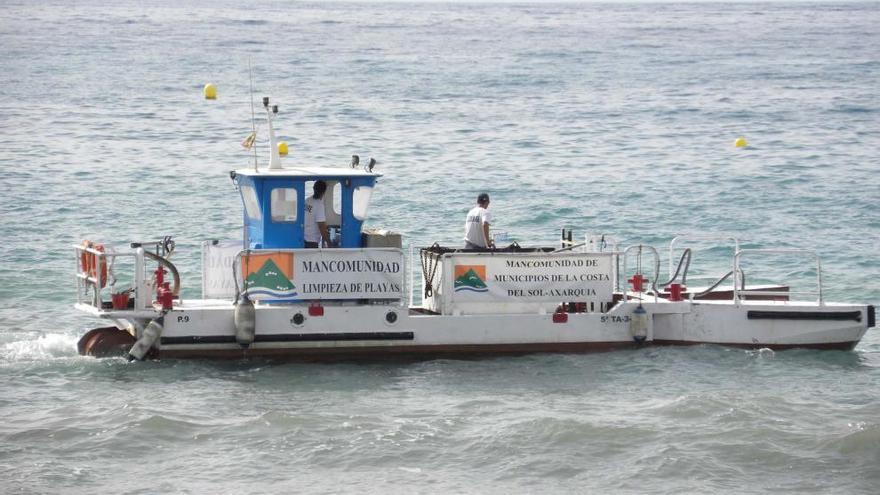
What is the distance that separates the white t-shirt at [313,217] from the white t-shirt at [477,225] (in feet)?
6.05

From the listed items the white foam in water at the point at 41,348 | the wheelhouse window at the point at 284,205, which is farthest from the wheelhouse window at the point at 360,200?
the white foam in water at the point at 41,348

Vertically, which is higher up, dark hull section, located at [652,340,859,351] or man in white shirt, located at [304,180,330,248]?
man in white shirt, located at [304,180,330,248]

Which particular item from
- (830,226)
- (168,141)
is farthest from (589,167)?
(168,141)

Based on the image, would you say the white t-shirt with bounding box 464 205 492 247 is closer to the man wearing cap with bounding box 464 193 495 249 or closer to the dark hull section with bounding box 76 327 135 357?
the man wearing cap with bounding box 464 193 495 249

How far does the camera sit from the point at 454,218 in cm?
2995

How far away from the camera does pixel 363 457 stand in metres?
14.5

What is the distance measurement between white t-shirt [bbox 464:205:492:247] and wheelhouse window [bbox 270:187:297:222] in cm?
219

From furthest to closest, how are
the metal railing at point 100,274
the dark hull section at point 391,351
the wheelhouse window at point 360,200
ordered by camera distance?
the wheelhouse window at point 360,200 → the dark hull section at point 391,351 → the metal railing at point 100,274

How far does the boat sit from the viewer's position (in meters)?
17.3

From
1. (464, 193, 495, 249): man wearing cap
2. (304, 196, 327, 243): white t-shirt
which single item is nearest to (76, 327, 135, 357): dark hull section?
(304, 196, 327, 243): white t-shirt

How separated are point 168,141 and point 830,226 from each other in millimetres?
19784

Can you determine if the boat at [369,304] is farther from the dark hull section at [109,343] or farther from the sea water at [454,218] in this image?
the sea water at [454,218]

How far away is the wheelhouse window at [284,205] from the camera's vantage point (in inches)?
695

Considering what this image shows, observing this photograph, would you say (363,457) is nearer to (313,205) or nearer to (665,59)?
(313,205)
